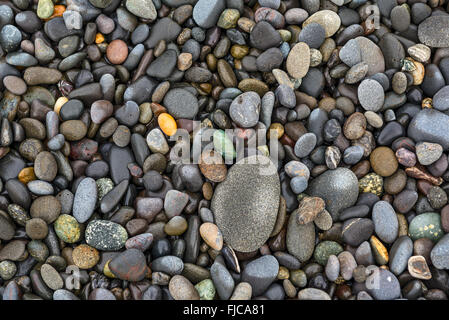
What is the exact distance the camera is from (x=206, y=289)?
150cm

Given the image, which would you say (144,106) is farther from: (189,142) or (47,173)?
(47,173)

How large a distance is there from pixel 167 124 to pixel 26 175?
57 centimetres

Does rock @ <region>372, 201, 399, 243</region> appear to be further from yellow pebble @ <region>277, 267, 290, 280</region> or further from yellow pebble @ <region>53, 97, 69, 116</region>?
yellow pebble @ <region>53, 97, 69, 116</region>

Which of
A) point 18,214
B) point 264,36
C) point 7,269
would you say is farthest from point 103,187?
point 264,36

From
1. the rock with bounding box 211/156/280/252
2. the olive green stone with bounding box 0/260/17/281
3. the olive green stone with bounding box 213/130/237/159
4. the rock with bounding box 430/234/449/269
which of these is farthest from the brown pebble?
the rock with bounding box 430/234/449/269

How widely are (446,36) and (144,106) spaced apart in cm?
130

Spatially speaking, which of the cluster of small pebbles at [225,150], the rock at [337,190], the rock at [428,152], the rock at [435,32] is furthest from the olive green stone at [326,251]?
the rock at [435,32]

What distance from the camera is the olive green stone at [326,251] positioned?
5.20 feet

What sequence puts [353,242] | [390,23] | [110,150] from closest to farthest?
[353,242], [110,150], [390,23]

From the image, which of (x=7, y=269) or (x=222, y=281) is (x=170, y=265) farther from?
(x=7, y=269)

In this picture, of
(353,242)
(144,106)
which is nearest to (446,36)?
(353,242)

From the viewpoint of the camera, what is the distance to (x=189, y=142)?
5.62 ft

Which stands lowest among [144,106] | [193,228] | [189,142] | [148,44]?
[193,228]

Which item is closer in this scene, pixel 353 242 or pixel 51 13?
pixel 353 242
